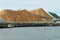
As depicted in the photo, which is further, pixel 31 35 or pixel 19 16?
pixel 19 16

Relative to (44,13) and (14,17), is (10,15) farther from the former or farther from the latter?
(44,13)

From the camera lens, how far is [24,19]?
501 ft

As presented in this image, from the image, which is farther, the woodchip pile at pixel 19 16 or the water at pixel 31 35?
the woodchip pile at pixel 19 16

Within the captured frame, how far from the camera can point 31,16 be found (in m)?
153

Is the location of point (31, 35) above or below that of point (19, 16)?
above

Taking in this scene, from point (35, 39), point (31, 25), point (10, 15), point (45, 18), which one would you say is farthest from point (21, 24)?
point (35, 39)

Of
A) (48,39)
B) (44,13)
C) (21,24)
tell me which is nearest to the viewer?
(48,39)

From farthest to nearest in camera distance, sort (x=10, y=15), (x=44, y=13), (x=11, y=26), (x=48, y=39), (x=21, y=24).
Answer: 1. (x=44, y=13)
2. (x=10, y=15)
3. (x=21, y=24)
4. (x=11, y=26)
5. (x=48, y=39)

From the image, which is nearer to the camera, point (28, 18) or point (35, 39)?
point (35, 39)

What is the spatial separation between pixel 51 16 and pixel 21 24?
35.4m

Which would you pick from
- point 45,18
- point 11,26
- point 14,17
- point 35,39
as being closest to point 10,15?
point 14,17

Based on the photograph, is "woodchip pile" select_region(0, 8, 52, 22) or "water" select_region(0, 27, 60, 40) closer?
"water" select_region(0, 27, 60, 40)

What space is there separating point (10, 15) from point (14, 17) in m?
2.20

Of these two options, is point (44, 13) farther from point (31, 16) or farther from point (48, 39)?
point (48, 39)
